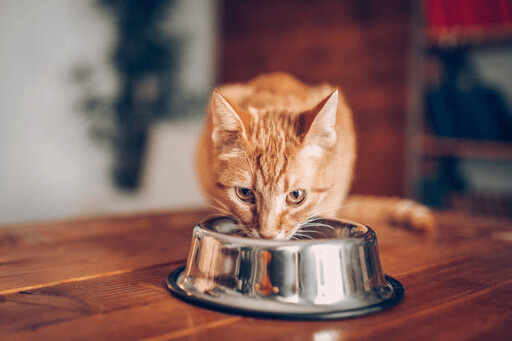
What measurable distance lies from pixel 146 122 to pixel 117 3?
948 mm

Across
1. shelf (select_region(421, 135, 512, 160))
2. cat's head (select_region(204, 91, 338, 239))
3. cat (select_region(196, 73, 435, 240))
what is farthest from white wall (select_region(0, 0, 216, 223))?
cat's head (select_region(204, 91, 338, 239))

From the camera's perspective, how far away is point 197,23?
14.3 feet

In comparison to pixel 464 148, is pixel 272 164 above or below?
above

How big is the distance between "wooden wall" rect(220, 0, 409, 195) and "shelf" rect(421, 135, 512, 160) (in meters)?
0.22

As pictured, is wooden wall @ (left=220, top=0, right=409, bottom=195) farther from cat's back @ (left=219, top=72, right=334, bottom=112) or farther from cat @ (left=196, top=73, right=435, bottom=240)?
cat @ (left=196, top=73, right=435, bottom=240)

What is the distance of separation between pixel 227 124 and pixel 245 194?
204 millimetres

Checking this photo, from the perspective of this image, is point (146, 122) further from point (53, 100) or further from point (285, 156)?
point (285, 156)

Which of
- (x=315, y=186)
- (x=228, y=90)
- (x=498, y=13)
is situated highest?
(x=498, y=13)

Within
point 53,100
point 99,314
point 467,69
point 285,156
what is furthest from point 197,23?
point 99,314

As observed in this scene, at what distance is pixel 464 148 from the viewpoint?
307 centimetres

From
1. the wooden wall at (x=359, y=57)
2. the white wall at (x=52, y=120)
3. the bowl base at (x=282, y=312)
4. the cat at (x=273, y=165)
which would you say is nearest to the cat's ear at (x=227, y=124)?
the cat at (x=273, y=165)

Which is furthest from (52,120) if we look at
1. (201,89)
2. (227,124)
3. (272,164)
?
(272,164)

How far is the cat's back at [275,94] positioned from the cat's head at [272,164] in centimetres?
29

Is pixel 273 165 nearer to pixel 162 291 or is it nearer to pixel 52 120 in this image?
pixel 162 291
